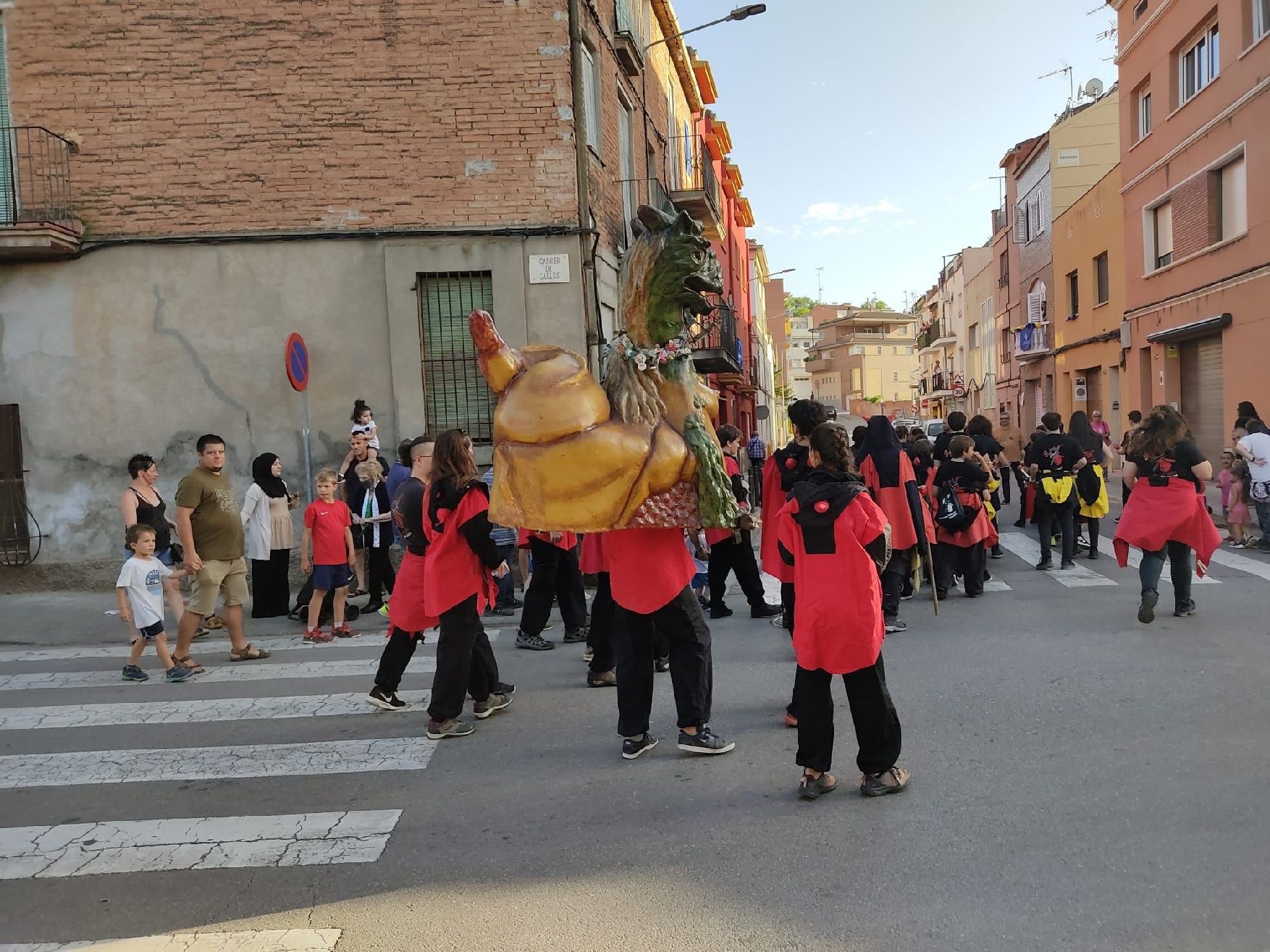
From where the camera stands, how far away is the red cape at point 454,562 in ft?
17.2

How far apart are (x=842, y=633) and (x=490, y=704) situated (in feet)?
8.04

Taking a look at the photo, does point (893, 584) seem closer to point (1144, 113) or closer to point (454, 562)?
point (454, 562)

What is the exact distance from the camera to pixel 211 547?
7109 millimetres

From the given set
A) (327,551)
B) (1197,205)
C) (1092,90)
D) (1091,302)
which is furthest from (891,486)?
(1092,90)

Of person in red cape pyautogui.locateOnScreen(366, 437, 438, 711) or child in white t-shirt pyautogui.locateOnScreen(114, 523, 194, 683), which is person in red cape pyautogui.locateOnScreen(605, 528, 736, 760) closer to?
person in red cape pyautogui.locateOnScreen(366, 437, 438, 711)

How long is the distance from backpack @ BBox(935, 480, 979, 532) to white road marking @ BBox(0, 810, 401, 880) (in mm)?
6053

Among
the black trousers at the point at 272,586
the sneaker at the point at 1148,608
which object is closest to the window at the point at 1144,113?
the sneaker at the point at 1148,608

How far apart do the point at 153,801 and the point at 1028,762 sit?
4.03m

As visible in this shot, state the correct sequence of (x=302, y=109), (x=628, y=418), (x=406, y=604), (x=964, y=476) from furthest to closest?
(x=302, y=109) → (x=964, y=476) → (x=406, y=604) → (x=628, y=418)

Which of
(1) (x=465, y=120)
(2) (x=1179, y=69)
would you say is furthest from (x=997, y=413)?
(1) (x=465, y=120)

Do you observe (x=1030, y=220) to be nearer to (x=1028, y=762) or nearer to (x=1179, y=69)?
(x=1179, y=69)

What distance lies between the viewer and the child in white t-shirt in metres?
6.57

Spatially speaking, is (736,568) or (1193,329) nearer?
(736,568)

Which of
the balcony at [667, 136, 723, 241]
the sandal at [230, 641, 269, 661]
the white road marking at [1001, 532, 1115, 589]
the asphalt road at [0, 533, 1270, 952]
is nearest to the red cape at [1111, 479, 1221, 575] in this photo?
the asphalt road at [0, 533, 1270, 952]
